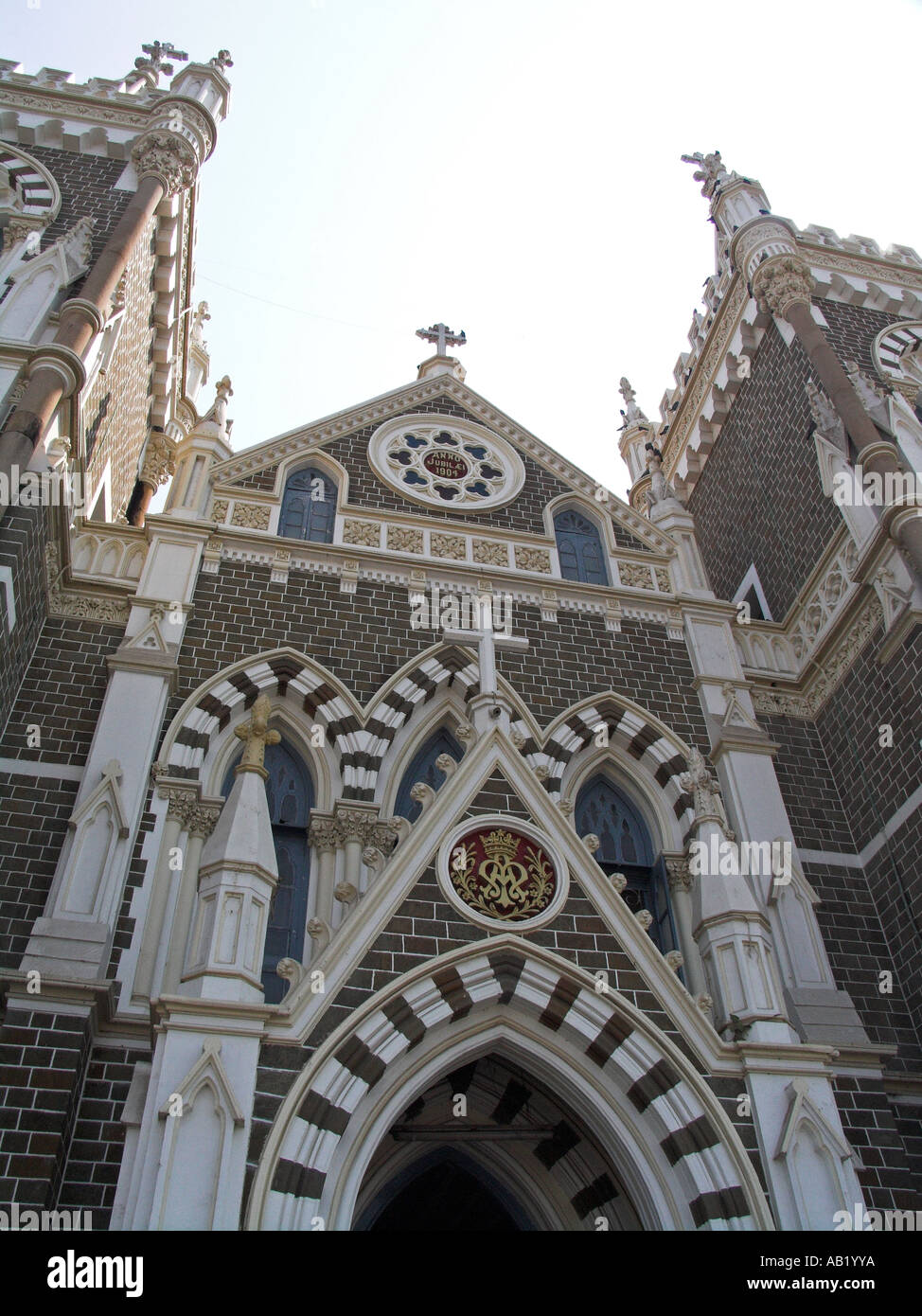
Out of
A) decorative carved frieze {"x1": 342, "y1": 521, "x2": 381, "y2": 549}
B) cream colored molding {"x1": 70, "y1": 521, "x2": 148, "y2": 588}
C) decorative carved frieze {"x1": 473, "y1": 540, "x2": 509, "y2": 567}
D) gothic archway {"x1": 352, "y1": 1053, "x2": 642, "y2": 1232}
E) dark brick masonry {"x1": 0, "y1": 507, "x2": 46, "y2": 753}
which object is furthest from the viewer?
decorative carved frieze {"x1": 473, "y1": 540, "x2": 509, "y2": 567}

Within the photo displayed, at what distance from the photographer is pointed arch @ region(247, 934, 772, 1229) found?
7.11m

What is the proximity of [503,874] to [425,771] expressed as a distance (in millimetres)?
2941

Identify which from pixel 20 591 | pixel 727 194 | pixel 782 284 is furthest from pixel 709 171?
pixel 20 591

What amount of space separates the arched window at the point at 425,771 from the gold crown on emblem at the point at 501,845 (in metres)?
1.98

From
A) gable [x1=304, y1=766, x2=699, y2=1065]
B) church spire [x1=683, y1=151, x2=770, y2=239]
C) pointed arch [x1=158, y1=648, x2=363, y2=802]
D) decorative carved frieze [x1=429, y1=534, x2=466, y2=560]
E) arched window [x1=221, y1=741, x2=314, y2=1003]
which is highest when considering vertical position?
church spire [x1=683, y1=151, x2=770, y2=239]

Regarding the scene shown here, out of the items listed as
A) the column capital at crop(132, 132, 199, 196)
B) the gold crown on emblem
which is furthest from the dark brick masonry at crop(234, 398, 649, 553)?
the gold crown on emblem

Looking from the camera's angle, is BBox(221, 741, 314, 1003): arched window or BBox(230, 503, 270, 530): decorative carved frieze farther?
BBox(230, 503, 270, 530): decorative carved frieze

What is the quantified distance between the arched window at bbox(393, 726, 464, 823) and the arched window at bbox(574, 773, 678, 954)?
57.9 inches

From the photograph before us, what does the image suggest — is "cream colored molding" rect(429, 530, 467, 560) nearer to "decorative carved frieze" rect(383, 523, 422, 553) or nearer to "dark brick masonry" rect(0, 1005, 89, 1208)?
"decorative carved frieze" rect(383, 523, 422, 553)

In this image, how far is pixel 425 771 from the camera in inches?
451

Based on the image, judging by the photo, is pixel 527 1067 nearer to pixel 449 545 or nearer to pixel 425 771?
pixel 425 771

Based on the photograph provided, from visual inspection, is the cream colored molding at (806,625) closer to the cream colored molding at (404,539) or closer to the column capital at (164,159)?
the cream colored molding at (404,539)

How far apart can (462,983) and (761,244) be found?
47.2 feet

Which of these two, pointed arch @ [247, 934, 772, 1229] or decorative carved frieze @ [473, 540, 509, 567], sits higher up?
decorative carved frieze @ [473, 540, 509, 567]
